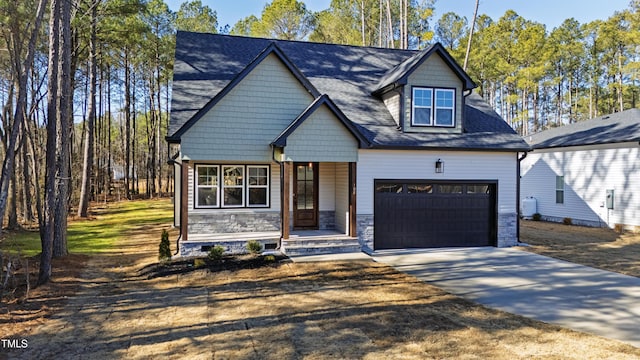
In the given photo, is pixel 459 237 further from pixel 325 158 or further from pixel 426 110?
pixel 325 158

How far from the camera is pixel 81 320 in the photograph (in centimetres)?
636

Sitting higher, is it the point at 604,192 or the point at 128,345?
the point at 604,192

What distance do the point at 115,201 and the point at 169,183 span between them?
819cm

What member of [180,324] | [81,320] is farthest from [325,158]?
[81,320]

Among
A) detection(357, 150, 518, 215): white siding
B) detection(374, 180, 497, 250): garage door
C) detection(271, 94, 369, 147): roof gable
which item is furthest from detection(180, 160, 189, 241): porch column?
detection(374, 180, 497, 250): garage door

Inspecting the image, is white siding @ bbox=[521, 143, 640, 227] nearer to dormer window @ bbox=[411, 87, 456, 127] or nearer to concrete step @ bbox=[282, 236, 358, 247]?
dormer window @ bbox=[411, 87, 456, 127]

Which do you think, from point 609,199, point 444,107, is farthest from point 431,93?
point 609,199

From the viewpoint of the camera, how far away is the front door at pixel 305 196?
1295cm

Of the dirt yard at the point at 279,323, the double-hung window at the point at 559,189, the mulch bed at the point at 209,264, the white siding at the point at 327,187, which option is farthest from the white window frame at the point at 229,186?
the double-hung window at the point at 559,189

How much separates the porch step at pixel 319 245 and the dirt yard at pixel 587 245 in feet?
19.6

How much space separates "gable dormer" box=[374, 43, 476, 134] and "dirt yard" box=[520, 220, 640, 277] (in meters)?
4.99

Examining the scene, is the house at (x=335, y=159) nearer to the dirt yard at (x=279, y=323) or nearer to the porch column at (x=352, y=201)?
the porch column at (x=352, y=201)

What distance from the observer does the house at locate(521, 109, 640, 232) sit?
16.3m

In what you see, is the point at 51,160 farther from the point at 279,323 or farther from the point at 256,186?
the point at 279,323
